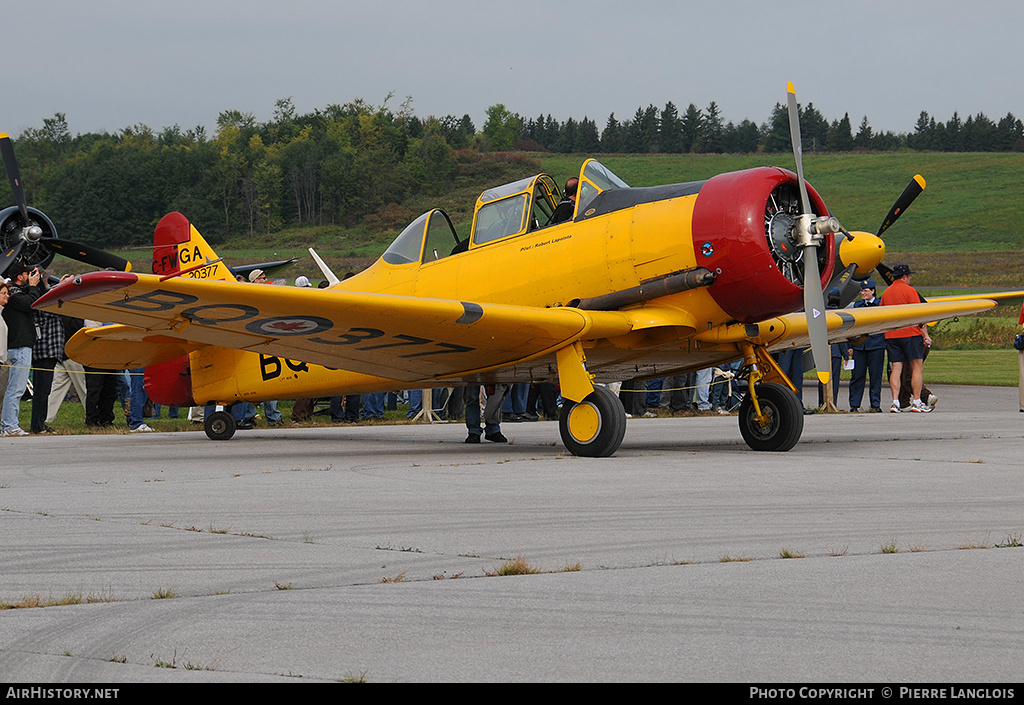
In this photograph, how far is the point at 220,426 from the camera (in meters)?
12.7

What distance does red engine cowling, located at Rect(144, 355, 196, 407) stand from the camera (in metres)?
12.8

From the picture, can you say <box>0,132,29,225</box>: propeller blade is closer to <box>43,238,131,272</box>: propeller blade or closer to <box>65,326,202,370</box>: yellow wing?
<box>43,238,131,272</box>: propeller blade

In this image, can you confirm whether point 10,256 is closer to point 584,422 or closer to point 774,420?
point 584,422

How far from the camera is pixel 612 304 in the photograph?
29.9ft

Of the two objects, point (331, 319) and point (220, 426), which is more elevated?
point (331, 319)

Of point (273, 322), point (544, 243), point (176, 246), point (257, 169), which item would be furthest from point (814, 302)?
point (257, 169)

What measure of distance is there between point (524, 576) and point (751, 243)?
538 centimetres

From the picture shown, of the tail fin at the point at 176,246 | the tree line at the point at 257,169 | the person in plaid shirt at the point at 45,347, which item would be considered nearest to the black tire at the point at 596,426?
the tail fin at the point at 176,246

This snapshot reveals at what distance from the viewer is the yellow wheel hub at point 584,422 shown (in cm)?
867

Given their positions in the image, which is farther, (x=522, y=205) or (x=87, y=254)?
(x=87, y=254)

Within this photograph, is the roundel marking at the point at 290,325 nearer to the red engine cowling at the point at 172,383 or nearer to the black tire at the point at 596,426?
the black tire at the point at 596,426

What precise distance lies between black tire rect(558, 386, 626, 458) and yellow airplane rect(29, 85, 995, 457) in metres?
0.01
